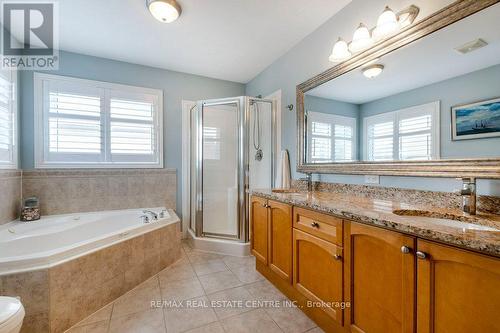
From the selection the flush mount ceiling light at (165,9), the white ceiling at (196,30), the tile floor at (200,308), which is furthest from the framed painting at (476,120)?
the flush mount ceiling light at (165,9)

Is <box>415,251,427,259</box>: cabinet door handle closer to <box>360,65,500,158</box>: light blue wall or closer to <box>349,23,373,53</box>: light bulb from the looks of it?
<box>360,65,500,158</box>: light blue wall

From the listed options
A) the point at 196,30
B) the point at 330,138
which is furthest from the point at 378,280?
the point at 196,30

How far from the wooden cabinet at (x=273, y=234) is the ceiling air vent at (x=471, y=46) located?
4.56ft

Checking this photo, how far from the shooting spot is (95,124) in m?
2.86

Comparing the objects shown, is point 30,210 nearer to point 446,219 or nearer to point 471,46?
point 446,219

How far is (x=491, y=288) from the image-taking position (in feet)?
Result: 2.41

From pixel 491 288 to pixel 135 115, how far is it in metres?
3.54

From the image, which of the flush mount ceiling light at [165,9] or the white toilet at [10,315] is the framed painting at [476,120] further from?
the white toilet at [10,315]

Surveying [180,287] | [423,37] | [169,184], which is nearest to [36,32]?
[169,184]

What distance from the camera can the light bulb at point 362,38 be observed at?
166cm

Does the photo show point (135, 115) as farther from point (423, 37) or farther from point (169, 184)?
point (423, 37)

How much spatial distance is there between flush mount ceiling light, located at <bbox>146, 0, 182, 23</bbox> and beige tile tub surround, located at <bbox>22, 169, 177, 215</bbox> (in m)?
1.93

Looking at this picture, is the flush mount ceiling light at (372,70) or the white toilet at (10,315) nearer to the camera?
the white toilet at (10,315)

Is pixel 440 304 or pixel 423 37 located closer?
pixel 440 304
